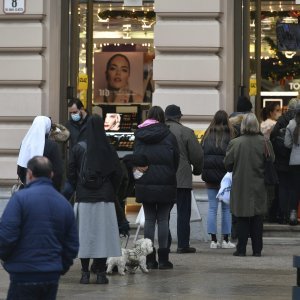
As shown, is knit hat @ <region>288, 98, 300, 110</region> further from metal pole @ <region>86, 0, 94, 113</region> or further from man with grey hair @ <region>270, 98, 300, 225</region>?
metal pole @ <region>86, 0, 94, 113</region>

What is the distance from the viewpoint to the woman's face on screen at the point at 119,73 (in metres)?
19.2

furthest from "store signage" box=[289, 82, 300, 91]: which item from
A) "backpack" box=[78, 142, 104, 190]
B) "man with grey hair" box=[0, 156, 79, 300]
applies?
"man with grey hair" box=[0, 156, 79, 300]

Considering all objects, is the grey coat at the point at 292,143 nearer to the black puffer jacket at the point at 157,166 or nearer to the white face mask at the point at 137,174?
the black puffer jacket at the point at 157,166

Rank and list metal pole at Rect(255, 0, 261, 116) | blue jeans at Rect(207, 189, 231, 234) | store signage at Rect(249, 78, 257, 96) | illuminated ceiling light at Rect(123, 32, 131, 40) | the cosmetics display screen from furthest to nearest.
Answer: illuminated ceiling light at Rect(123, 32, 131, 40) → the cosmetics display screen → metal pole at Rect(255, 0, 261, 116) → store signage at Rect(249, 78, 257, 96) → blue jeans at Rect(207, 189, 231, 234)

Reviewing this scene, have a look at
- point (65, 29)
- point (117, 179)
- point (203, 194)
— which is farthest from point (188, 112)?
point (117, 179)

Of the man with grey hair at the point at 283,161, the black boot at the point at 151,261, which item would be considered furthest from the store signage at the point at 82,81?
the black boot at the point at 151,261

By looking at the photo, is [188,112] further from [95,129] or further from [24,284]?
[24,284]

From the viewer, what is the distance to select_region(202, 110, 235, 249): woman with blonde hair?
16062mm

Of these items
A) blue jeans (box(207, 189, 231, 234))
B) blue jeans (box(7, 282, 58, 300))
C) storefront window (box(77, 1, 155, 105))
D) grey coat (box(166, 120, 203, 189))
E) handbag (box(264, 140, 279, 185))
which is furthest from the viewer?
storefront window (box(77, 1, 155, 105))

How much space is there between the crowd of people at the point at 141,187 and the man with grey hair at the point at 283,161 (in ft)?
0.05

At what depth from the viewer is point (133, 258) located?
13438mm

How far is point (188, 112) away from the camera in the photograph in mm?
16938

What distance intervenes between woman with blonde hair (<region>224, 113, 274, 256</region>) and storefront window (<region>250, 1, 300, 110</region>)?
9.07 feet

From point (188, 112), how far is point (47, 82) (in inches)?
81.5
